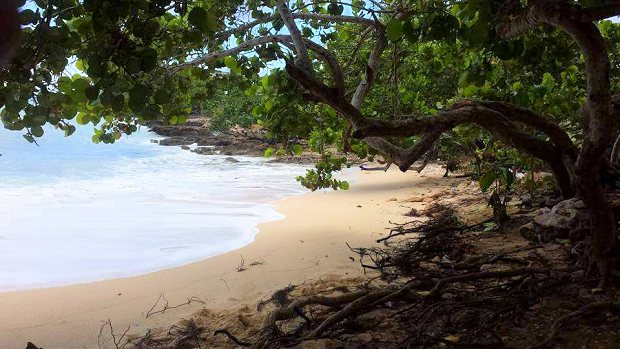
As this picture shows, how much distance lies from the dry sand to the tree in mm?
1404

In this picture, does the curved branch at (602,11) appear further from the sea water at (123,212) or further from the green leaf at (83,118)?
the sea water at (123,212)

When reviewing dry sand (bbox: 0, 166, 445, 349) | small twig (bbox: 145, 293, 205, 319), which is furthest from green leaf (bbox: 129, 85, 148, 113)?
small twig (bbox: 145, 293, 205, 319)

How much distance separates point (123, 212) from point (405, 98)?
5.97 meters

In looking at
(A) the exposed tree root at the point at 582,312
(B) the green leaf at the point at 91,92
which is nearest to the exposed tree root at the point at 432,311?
(A) the exposed tree root at the point at 582,312

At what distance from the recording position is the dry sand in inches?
139

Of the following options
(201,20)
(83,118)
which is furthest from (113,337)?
(201,20)

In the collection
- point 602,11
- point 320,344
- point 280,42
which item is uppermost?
point 280,42

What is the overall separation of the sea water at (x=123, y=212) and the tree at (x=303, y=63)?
3.20 feet

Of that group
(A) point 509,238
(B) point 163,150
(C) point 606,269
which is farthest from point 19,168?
(C) point 606,269

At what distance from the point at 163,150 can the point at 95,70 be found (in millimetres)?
23364

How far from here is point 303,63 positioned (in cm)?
293

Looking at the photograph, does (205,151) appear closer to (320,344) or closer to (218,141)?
(218,141)

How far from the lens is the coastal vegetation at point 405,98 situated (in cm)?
187

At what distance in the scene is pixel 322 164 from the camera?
6.38 metres
